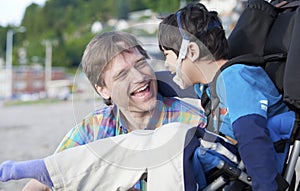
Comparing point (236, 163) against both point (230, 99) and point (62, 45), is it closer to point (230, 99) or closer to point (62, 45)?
point (230, 99)

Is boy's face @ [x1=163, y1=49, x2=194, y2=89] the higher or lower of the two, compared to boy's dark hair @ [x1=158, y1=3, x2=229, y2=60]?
lower

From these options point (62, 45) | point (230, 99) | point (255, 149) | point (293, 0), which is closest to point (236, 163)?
point (255, 149)

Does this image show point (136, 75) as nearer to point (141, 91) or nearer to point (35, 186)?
point (141, 91)

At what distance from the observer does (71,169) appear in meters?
1.79

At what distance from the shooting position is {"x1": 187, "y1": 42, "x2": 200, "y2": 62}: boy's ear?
2.16 m

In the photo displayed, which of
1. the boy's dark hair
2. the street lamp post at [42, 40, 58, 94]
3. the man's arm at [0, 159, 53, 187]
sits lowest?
the street lamp post at [42, 40, 58, 94]

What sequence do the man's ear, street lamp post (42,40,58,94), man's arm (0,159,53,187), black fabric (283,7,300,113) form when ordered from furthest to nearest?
street lamp post (42,40,58,94) → the man's ear → black fabric (283,7,300,113) → man's arm (0,159,53,187)

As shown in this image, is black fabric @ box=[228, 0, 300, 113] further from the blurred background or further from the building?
the building

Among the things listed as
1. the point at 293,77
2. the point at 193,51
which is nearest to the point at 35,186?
the point at 193,51

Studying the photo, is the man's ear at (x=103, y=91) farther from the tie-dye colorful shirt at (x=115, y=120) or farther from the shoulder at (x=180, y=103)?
the shoulder at (x=180, y=103)

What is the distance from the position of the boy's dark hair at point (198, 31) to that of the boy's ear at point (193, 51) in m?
0.02

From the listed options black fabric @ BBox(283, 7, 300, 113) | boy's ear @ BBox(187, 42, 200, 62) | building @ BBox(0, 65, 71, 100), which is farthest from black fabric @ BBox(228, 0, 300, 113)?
building @ BBox(0, 65, 71, 100)

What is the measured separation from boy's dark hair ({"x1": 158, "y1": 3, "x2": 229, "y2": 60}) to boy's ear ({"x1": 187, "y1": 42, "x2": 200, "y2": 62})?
0.02 m

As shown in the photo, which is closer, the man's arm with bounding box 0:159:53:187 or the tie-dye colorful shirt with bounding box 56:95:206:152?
the man's arm with bounding box 0:159:53:187
